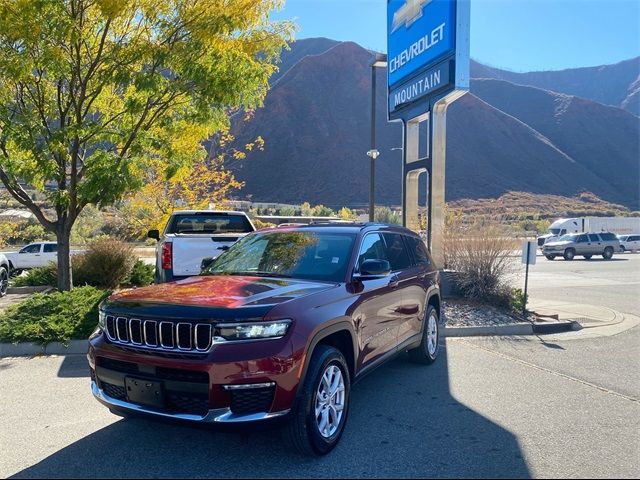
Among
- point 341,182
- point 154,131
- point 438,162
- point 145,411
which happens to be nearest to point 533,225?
point 341,182

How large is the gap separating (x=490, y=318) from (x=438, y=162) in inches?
128

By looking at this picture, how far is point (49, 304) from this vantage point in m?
7.73

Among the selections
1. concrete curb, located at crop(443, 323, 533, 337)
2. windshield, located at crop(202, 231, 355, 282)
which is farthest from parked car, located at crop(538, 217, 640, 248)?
windshield, located at crop(202, 231, 355, 282)

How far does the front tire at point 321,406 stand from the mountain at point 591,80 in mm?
152657

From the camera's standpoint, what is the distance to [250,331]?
345cm

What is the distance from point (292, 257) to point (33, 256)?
65.5 feet

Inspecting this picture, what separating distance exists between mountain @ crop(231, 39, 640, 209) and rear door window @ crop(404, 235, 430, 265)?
6064 centimetres

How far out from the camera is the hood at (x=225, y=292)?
3629 millimetres

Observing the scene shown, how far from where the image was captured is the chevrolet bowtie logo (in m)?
10.7

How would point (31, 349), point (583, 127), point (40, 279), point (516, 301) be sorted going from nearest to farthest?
1. point (31, 349)
2. point (516, 301)
3. point (40, 279)
4. point (583, 127)

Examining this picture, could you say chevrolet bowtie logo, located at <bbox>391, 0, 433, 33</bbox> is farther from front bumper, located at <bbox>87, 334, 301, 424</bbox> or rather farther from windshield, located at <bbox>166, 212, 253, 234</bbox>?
front bumper, located at <bbox>87, 334, 301, 424</bbox>

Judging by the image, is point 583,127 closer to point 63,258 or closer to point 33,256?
point 33,256

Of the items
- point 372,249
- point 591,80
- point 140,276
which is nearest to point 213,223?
point 140,276

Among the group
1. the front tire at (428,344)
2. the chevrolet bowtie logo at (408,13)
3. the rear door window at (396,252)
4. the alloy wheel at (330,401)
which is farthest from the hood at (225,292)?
the chevrolet bowtie logo at (408,13)
